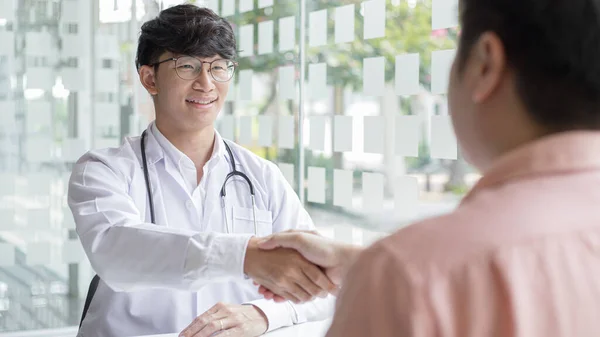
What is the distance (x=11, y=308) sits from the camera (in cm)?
349

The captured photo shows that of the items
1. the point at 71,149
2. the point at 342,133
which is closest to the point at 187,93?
the point at 342,133

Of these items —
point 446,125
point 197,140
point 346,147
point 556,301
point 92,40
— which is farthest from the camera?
point 92,40

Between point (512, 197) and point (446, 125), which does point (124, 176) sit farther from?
point (512, 197)

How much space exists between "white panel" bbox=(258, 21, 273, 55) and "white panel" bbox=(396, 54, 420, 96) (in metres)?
1.18

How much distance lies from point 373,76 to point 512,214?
251cm

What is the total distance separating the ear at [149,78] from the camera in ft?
7.39

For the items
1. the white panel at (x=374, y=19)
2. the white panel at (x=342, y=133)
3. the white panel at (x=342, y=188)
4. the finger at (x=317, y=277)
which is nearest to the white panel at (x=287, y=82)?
the white panel at (x=342, y=133)

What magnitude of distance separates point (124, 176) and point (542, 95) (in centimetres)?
160

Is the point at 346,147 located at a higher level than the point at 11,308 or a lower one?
higher

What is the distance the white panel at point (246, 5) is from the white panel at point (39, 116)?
1204mm

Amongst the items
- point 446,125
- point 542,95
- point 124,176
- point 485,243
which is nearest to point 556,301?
point 485,243

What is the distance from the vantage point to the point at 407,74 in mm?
2848

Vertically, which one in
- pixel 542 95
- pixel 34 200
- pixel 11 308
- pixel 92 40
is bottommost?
pixel 11 308

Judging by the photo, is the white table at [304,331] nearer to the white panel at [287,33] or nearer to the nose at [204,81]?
the nose at [204,81]
